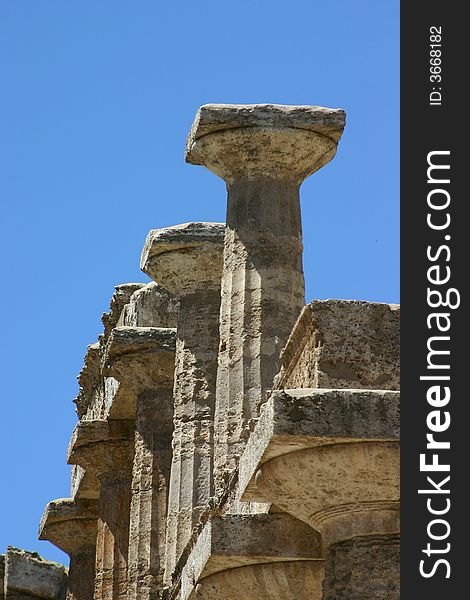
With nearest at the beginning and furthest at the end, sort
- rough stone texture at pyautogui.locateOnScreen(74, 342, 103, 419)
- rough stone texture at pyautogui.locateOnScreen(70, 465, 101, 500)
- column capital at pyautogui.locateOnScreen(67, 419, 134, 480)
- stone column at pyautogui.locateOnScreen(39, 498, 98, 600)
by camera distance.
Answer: column capital at pyautogui.locateOnScreen(67, 419, 134, 480)
rough stone texture at pyautogui.locateOnScreen(74, 342, 103, 419)
rough stone texture at pyautogui.locateOnScreen(70, 465, 101, 500)
stone column at pyautogui.locateOnScreen(39, 498, 98, 600)

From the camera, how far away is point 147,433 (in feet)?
86.0

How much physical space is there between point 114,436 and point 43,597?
7.16 m

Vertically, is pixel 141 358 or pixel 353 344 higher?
pixel 141 358

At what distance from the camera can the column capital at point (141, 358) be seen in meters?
25.7

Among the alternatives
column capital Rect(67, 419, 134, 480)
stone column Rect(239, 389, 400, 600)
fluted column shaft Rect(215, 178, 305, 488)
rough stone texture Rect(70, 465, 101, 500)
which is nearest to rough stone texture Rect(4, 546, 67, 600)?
rough stone texture Rect(70, 465, 101, 500)

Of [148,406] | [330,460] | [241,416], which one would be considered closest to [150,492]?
[148,406]

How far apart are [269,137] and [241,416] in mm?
2589

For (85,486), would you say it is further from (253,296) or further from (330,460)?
(330,460)

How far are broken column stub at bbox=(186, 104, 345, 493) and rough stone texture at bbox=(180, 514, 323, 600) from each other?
2.94 metres

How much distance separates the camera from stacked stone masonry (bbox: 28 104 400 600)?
Result: 46.5 ft

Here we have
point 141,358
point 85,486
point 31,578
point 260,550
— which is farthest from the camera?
point 31,578

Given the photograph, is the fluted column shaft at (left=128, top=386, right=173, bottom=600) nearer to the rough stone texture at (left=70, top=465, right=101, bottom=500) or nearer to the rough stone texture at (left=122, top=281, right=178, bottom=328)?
the rough stone texture at (left=122, top=281, right=178, bottom=328)

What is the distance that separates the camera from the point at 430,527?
12.7m

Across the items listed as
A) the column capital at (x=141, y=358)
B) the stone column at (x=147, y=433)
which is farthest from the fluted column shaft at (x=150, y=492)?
the column capital at (x=141, y=358)
